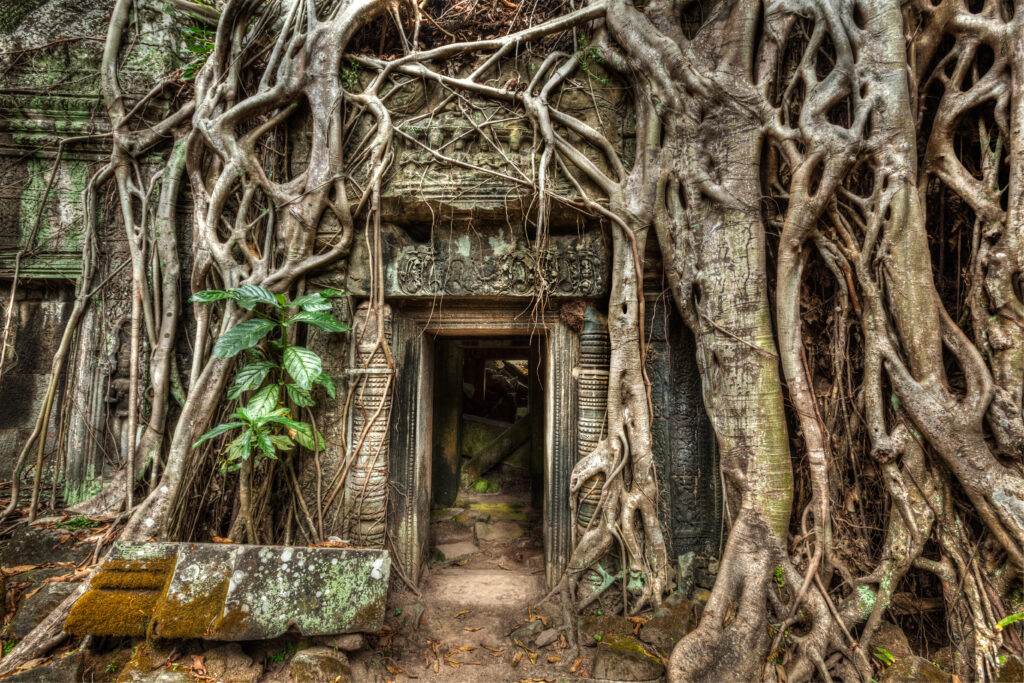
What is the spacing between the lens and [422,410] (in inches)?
121

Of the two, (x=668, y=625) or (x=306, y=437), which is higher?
(x=306, y=437)

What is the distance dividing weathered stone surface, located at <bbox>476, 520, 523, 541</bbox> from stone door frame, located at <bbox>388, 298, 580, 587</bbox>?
0.99 metres

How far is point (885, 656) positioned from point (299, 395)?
3.08 m

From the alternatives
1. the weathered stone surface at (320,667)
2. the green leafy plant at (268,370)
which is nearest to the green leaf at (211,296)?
the green leafy plant at (268,370)

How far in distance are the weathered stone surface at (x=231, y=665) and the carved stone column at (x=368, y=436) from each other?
766 mm

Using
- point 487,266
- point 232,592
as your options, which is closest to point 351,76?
point 487,266

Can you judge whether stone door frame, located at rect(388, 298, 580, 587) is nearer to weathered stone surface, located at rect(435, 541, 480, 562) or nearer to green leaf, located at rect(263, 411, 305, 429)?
weathered stone surface, located at rect(435, 541, 480, 562)

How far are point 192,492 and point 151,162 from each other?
2243mm

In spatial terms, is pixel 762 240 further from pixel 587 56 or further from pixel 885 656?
pixel 885 656

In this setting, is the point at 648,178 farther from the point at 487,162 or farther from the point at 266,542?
the point at 266,542

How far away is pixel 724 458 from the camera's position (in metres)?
2.36

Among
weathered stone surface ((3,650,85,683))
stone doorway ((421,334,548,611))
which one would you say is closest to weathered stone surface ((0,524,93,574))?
weathered stone surface ((3,650,85,683))

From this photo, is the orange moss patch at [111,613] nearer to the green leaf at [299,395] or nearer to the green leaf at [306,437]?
Answer: the green leaf at [306,437]

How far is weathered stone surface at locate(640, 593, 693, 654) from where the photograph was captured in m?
2.29
